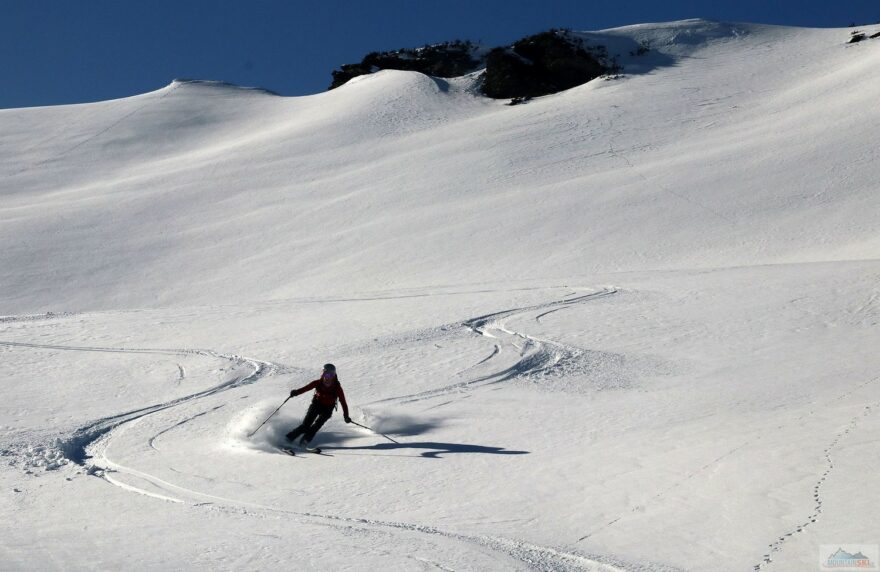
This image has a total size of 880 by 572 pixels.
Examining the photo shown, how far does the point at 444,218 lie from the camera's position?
87.8 feet

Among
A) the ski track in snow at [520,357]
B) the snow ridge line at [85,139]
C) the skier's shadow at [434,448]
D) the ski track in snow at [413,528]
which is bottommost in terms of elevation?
the ski track in snow at [520,357]

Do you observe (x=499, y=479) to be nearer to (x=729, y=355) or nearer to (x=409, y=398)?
(x=409, y=398)

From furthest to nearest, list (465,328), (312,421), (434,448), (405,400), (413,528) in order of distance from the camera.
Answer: (465,328) → (405,400) → (312,421) → (434,448) → (413,528)

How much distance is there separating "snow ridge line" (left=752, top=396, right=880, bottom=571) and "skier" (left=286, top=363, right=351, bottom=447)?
4839 millimetres

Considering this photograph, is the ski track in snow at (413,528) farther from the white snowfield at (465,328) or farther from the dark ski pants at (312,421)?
the dark ski pants at (312,421)

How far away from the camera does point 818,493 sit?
22.8ft

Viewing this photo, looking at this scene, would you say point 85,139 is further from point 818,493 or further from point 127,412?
point 818,493

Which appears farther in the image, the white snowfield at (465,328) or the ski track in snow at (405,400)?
the white snowfield at (465,328)

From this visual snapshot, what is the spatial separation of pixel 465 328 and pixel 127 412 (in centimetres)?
576

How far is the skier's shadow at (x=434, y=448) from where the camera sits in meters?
9.02

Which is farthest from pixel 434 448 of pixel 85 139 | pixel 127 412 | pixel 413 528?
pixel 85 139

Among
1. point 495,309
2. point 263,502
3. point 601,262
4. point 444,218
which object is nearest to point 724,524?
point 263,502

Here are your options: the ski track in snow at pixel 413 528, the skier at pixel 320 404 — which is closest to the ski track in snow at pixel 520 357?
the skier at pixel 320 404

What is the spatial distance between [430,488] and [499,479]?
24.5 inches
